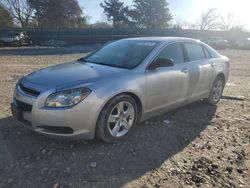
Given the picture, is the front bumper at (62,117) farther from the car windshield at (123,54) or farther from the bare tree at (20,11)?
the bare tree at (20,11)

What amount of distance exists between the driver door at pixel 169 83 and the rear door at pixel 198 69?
0.20 meters

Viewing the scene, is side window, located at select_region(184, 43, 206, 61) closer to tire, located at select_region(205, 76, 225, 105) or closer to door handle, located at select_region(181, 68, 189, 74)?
door handle, located at select_region(181, 68, 189, 74)

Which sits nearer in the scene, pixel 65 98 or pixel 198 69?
pixel 65 98

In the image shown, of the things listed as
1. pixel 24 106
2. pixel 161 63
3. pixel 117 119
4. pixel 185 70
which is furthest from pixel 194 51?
pixel 24 106

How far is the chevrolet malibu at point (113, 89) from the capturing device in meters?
3.75

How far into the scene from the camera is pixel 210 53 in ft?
20.6

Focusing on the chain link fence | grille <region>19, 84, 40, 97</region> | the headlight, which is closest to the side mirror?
the headlight

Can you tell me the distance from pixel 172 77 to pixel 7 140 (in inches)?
110

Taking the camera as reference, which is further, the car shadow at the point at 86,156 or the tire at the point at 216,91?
the tire at the point at 216,91

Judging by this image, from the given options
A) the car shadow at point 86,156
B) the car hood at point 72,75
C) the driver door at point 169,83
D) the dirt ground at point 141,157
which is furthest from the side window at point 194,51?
the car hood at point 72,75

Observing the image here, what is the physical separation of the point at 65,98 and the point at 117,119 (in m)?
0.91

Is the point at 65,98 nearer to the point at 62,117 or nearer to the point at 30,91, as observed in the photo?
the point at 62,117

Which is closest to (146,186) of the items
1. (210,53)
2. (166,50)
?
(166,50)

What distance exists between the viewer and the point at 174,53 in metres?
5.25
